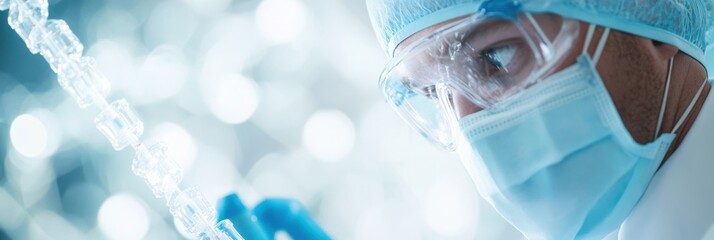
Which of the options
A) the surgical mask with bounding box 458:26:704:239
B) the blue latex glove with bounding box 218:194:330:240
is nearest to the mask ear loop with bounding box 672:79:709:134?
the surgical mask with bounding box 458:26:704:239

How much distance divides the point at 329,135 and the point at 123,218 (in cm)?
78

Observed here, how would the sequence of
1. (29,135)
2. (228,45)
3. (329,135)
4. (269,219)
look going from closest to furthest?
(269,219) < (29,135) < (228,45) < (329,135)

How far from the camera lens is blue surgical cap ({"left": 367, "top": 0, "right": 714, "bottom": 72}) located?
1.30 m

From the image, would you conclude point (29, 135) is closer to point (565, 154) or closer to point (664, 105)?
point (565, 154)

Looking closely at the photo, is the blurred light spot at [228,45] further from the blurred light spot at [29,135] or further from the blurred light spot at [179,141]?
the blurred light spot at [29,135]

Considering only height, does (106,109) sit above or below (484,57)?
above

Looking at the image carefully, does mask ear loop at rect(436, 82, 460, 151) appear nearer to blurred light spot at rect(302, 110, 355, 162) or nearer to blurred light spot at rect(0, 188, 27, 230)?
blurred light spot at rect(302, 110, 355, 162)

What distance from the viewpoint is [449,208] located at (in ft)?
8.86

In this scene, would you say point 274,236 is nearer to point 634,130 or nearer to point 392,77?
point 392,77

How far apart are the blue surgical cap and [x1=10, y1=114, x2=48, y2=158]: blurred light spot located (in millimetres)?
1243

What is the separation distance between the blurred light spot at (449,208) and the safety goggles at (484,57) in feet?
3.88

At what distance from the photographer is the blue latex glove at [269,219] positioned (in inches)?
46.9

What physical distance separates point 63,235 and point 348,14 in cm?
126

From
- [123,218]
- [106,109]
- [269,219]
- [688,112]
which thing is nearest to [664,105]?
[688,112]
